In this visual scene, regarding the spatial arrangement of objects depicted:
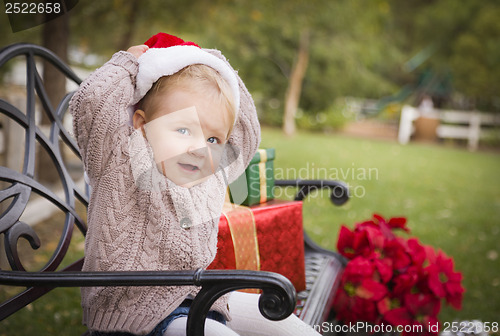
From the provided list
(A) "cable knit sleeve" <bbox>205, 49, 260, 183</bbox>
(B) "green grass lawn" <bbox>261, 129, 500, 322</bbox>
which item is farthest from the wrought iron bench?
(B) "green grass lawn" <bbox>261, 129, 500, 322</bbox>

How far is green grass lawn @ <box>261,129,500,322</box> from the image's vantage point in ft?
11.5

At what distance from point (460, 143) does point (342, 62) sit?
4133mm

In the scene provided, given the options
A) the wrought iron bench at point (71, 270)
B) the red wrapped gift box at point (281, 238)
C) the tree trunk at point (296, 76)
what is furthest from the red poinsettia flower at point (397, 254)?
the tree trunk at point (296, 76)

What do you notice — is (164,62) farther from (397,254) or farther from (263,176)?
(397,254)

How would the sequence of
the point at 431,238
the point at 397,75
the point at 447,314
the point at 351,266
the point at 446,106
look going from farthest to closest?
1. the point at 397,75
2. the point at 446,106
3. the point at 431,238
4. the point at 447,314
5. the point at 351,266

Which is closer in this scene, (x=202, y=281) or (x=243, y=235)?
(x=202, y=281)

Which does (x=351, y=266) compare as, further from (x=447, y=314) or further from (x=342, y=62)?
(x=342, y=62)

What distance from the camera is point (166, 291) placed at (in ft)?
3.96

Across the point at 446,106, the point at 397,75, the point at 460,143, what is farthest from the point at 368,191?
the point at 397,75

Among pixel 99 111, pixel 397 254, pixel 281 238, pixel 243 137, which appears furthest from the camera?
pixel 397 254

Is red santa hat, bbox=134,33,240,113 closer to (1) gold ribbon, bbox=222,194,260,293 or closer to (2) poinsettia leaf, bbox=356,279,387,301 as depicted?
(1) gold ribbon, bbox=222,194,260,293

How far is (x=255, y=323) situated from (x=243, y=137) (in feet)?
1.86

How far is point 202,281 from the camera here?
100 cm

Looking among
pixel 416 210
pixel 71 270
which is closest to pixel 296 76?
pixel 416 210
